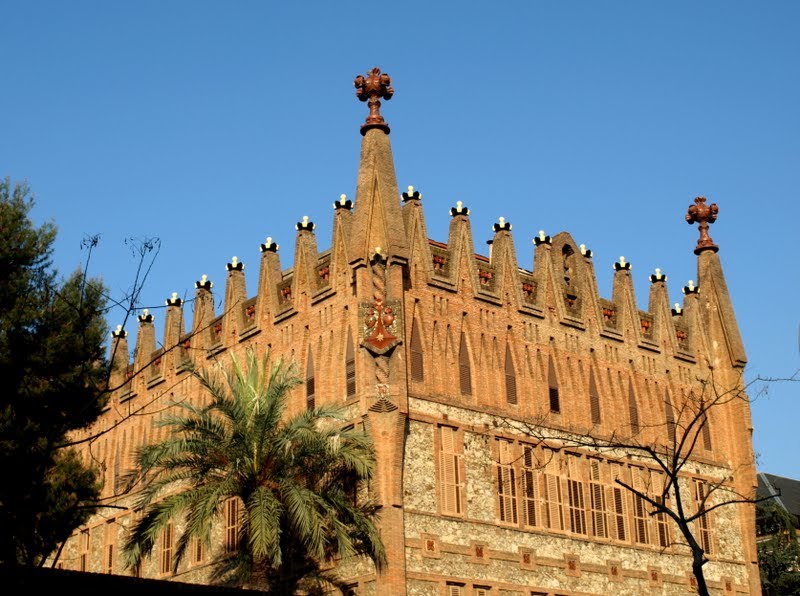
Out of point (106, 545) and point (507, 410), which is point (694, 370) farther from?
point (106, 545)

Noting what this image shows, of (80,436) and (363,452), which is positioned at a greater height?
(80,436)

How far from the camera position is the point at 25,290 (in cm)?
2877

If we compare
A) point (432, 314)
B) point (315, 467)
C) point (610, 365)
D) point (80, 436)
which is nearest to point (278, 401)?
point (315, 467)

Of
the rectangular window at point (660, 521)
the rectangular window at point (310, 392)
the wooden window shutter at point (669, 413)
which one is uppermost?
the wooden window shutter at point (669, 413)

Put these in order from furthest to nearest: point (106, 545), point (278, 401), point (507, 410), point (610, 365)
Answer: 1. point (106, 545)
2. point (610, 365)
3. point (507, 410)
4. point (278, 401)

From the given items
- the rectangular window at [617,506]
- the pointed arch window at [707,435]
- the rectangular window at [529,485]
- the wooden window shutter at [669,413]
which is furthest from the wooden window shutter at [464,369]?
the pointed arch window at [707,435]

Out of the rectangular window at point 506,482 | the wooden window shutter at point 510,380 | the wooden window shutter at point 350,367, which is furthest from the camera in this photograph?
the wooden window shutter at point 510,380

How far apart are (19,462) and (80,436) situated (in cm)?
2175

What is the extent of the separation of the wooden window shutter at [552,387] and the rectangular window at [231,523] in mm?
10233

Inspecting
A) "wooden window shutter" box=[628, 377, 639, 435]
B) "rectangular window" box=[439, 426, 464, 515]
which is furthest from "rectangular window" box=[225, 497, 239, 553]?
"wooden window shutter" box=[628, 377, 639, 435]

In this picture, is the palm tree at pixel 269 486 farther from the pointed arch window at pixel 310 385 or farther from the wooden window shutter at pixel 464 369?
the wooden window shutter at pixel 464 369

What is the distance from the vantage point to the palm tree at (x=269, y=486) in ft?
105

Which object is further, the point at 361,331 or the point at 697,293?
the point at 697,293

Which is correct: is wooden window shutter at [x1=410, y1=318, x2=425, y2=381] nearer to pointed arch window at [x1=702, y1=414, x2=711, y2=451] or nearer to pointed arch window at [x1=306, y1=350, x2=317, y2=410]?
pointed arch window at [x1=306, y1=350, x2=317, y2=410]
